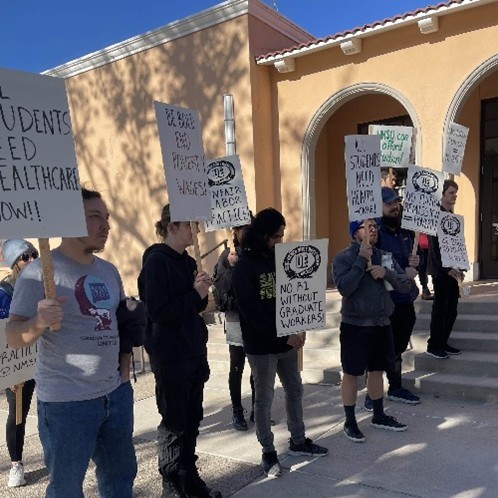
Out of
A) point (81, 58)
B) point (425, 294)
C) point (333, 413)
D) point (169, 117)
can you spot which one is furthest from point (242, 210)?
point (81, 58)

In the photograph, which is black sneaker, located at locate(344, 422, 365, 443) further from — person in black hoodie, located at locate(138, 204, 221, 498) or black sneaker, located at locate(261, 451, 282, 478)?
person in black hoodie, located at locate(138, 204, 221, 498)

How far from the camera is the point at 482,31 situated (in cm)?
739

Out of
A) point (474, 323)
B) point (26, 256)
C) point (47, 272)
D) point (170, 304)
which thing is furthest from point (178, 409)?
point (474, 323)

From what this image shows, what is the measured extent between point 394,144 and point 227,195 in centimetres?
186

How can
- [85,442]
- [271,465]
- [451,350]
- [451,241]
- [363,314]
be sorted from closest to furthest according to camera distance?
[85,442] → [271,465] → [363,314] → [451,241] → [451,350]

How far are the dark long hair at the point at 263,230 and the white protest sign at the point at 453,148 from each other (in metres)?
2.67

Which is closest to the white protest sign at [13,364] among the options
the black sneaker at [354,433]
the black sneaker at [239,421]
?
the black sneaker at [239,421]

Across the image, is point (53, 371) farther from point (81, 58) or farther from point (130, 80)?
point (81, 58)

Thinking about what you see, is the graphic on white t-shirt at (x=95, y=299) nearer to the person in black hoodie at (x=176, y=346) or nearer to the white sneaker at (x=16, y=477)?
the person in black hoodie at (x=176, y=346)

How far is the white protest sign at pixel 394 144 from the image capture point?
5.22 m

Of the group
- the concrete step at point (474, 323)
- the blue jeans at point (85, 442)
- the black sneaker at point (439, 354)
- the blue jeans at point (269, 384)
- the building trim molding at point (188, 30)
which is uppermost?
the building trim molding at point (188, 30)

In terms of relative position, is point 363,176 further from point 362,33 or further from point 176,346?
point 362,33

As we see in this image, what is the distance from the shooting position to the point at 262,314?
3.37 metres

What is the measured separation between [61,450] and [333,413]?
10.1 feet
